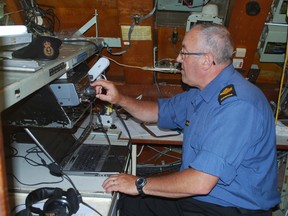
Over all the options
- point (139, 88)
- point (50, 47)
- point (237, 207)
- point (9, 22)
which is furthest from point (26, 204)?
point (139, 88)

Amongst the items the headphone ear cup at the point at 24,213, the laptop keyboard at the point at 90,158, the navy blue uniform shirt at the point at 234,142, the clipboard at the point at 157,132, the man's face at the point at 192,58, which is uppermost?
the man's face at the point at 192,58

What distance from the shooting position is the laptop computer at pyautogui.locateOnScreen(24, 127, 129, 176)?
144 cm

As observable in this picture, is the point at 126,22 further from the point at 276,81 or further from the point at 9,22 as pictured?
the point at 276,81

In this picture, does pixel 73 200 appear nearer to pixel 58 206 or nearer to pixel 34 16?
pixel 58 206

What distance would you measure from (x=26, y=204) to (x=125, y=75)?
131cm

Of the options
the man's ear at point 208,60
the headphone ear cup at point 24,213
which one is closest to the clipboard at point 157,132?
the man's ear at point 208,60

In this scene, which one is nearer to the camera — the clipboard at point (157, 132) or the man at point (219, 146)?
the man at point (219, 146)

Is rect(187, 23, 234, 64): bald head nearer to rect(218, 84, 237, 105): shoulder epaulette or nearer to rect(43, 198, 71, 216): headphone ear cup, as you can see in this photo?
rect(218, 84, 237, 105): shoulder epaulette

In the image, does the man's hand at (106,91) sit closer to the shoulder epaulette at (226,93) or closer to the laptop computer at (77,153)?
the laptop computer at (77,153)

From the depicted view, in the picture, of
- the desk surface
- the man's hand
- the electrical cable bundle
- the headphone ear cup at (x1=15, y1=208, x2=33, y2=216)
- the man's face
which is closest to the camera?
the headphone ear cup at (x1=15, y1=208, x2=33, y2=216)

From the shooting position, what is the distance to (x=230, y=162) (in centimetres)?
120

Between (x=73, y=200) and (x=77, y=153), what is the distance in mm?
464

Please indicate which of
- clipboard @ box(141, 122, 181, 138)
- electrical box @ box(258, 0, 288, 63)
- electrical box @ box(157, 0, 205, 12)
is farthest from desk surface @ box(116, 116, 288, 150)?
electrical box @ box(157, 0, 205, 12)

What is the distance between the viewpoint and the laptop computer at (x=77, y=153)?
1437 mm
